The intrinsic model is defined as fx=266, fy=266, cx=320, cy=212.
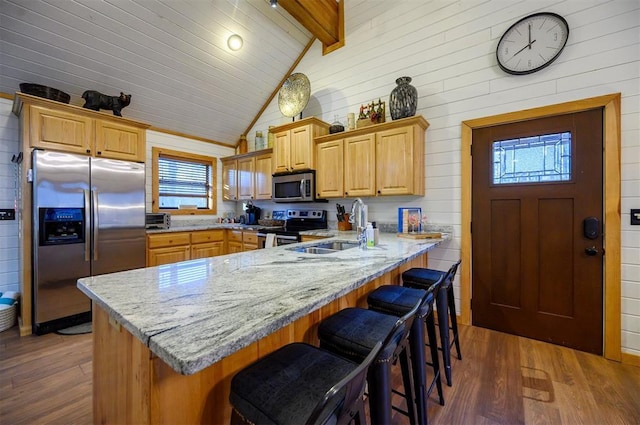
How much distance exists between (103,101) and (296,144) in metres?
2.36

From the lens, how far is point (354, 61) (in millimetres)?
3729

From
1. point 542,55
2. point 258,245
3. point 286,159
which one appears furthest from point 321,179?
point 542,55

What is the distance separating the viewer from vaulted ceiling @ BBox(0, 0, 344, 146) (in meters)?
2.76

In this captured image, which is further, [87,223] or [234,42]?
[234,42]

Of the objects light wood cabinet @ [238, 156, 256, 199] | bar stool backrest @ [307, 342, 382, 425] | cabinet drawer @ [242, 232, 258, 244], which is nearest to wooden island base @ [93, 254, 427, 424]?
bar stool backrest @ [307, 342, 382, 425]

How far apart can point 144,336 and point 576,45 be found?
3594mm

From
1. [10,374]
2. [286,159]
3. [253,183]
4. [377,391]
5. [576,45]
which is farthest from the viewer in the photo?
[253,183]

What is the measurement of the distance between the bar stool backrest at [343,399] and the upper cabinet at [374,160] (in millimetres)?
2492

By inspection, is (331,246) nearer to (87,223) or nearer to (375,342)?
(375,342)

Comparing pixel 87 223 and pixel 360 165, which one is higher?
pixel 360 165

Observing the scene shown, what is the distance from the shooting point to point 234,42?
3.65 metres

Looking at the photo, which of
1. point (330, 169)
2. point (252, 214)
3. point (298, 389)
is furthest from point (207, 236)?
point (298, 389)

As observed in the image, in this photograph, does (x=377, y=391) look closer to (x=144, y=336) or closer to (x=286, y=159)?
(x=144, y=336)

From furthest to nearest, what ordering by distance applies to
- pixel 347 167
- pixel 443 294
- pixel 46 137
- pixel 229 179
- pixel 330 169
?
1. pixel 229 179
2. pixel 330 169
3. pixel 347 167
4. pixel 46 137
5. pixel 443 294
